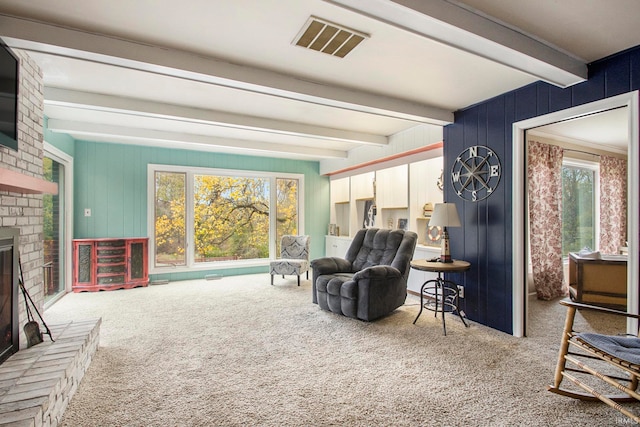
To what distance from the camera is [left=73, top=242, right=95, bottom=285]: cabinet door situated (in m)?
4.92

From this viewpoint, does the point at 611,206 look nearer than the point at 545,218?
No

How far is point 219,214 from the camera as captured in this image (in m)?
6.28

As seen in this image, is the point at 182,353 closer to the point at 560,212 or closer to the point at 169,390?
the point at 169,390

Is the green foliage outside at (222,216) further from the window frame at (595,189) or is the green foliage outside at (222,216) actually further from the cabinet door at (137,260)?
the window frame at (595,189)

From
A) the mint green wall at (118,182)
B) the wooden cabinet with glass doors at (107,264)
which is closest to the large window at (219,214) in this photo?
the mint green wall at (118,182)

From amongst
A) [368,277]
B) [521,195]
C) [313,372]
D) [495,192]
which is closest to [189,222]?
[368,277]

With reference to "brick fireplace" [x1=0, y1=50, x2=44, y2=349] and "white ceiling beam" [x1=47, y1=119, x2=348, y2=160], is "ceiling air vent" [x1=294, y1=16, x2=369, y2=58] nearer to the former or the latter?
"brick fireplace" [x1=0, y1=50, x2=44, y2=349]

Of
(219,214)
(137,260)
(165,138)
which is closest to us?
(165,138)

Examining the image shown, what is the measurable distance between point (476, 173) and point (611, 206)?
344 centimetres

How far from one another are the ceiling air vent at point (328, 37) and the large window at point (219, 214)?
4334mm

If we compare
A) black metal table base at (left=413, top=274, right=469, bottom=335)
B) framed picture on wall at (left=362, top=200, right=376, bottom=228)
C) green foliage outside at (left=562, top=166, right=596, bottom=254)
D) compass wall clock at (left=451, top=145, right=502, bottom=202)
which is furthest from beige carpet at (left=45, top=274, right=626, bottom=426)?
framed picture on wall at (left=362, top=200, right=376, bottom=228)

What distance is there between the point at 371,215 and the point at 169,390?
4426 mm

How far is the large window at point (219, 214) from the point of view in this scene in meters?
5.86

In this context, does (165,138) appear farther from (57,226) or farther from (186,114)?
(57,226)
